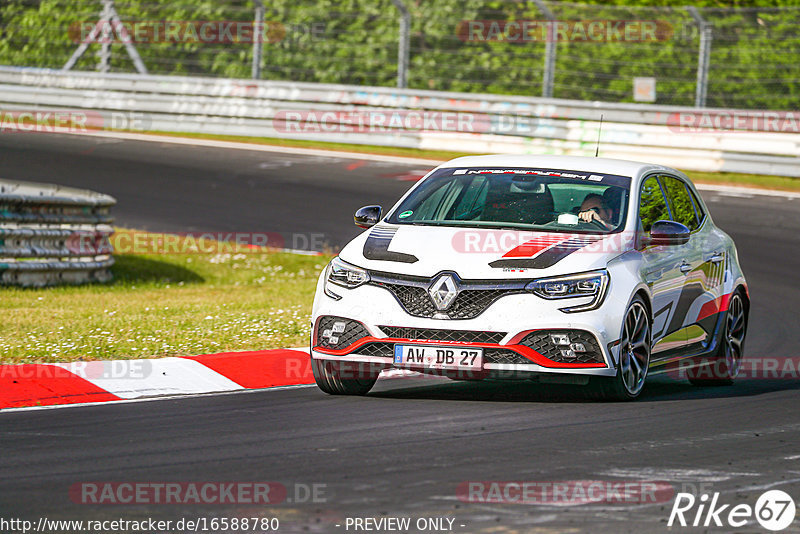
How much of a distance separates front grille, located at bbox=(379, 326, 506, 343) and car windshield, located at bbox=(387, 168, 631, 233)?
3.42 ft

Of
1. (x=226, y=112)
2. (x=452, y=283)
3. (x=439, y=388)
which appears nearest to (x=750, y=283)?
(x=439, y=388)

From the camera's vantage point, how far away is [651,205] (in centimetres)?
959

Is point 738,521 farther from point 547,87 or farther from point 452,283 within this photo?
point 547,87

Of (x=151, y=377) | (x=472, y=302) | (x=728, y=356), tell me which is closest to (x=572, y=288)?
(x=472, y=302)

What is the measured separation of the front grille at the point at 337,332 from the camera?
8375 millimetres

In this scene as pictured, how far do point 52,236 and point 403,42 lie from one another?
12.8 m

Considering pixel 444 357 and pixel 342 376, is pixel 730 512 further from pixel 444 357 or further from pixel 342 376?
pixel 342 376

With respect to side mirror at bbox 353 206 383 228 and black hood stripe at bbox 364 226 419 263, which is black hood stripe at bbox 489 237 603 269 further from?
side mirror at bbox 353 206 383 228

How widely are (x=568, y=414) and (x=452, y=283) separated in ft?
3.35

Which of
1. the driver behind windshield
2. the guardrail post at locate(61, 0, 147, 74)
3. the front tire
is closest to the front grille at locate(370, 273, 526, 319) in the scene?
the front tire

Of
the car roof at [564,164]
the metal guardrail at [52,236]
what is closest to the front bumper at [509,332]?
the car roof at [564,164]

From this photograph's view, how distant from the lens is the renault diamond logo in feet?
26.7

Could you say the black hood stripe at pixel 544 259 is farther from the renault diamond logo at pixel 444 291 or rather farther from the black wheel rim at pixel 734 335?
the black wheel rim at pixel 734 335

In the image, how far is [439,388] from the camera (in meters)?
9.30
